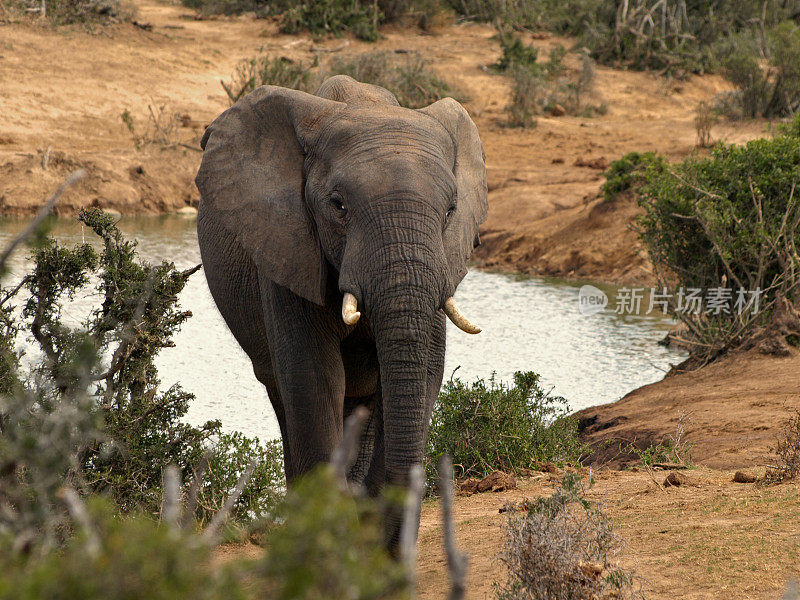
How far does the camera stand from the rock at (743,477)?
Answer: 5.67m

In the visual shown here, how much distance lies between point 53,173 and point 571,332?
8.97m

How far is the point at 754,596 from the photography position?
378 cm

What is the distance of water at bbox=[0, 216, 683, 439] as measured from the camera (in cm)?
892

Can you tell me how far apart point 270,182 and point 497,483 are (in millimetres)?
2748

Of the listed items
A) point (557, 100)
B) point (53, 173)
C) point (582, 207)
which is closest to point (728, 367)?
point (582, 207)

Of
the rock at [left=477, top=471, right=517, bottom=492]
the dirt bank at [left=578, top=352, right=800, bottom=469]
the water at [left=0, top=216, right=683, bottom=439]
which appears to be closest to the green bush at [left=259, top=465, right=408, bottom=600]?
the rock at [left=477, top=471, right=517, bottom=492]

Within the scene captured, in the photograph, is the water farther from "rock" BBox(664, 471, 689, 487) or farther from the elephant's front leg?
the elephant's front leg

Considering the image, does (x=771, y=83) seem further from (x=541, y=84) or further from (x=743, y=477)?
(x=743, y=477)

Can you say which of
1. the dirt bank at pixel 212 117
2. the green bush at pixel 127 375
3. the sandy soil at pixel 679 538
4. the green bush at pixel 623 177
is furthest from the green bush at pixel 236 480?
the green bush at pixel 623 177

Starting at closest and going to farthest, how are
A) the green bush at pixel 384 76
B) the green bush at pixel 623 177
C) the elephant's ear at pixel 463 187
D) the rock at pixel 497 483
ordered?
the elephant's ear at pixel 463 187 → the rock at pixel 497 483 → the green bush at pixel 623 177 → the green bush at pixel 384 76

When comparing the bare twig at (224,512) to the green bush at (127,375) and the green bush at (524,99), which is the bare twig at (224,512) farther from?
the green bush at (524,99)

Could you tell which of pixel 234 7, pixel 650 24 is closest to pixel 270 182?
pixel 650 24

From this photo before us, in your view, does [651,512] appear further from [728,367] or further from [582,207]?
[582,207]

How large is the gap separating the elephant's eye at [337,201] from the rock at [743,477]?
2.96 metres
